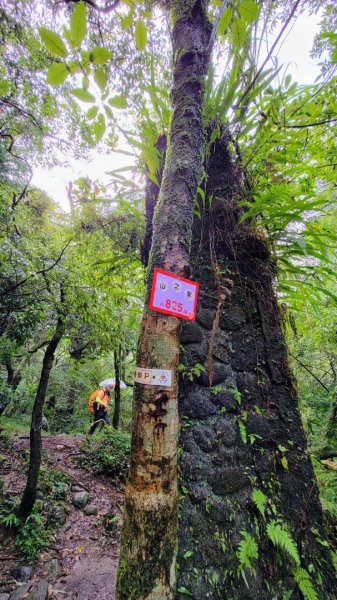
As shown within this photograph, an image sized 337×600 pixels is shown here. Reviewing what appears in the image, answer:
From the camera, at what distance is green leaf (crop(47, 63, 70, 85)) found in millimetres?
913

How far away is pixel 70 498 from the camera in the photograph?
4.65m

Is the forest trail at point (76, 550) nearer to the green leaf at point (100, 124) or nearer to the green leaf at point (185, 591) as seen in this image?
the green leaf at point (185, 591)

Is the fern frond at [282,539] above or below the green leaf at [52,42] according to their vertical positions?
below

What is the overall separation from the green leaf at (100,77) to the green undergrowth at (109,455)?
6344 millimetres

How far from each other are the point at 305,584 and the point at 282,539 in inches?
9.2

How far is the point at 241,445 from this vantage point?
1.54m

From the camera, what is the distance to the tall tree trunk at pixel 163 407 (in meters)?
0.86

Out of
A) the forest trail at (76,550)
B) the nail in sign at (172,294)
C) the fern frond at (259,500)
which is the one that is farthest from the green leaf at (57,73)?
the forest trail at (76,550)

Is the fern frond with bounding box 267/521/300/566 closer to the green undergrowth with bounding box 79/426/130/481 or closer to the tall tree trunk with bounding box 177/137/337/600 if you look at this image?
the tall tree trunk with bounding box 177/137/337/600

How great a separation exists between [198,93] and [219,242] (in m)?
0.98

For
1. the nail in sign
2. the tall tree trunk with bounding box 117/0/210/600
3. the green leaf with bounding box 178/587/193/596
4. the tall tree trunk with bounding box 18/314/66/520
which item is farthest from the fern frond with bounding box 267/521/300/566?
the tall tree trunk with bounding box 18/314/66/520

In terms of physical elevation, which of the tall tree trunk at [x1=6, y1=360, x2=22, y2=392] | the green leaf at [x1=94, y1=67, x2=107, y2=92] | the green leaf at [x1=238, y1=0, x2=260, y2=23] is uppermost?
the green leaf at [x1=238, y1=0, x2=260, y2=23]

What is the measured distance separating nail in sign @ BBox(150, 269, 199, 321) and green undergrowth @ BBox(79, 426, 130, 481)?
228 inches

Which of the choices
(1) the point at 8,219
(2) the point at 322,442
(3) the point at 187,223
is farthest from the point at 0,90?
(2) the point at 322,442
